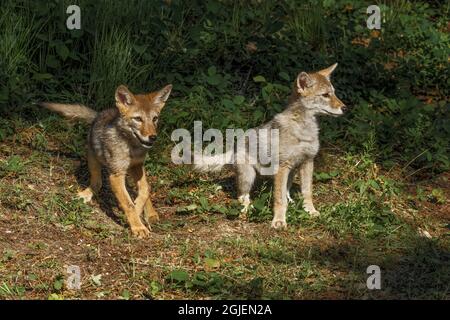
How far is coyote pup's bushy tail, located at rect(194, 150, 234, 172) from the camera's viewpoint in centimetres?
805

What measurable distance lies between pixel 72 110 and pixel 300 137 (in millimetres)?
2149

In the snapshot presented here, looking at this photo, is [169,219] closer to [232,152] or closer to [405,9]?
[232,152]

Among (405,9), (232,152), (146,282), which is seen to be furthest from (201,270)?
(405,9)

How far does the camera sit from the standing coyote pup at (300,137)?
24.8 feet

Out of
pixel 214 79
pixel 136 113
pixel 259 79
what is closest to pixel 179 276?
pixel 136 113

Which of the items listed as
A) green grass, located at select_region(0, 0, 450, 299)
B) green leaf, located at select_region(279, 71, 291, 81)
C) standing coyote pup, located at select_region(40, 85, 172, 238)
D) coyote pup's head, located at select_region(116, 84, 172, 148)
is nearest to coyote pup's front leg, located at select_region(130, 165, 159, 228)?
standing coyote pup, located at select_region(40, 85, 172, 238)

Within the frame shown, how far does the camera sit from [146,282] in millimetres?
6141

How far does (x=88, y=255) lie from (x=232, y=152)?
210 cm

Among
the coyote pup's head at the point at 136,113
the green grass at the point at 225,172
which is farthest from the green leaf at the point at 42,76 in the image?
the coyote pup's head at the point at 136,113

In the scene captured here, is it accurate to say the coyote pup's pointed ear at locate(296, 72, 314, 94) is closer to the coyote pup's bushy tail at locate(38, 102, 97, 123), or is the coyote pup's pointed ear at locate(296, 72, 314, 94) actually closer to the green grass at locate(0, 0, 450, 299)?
the green grass at locate(0, 0, 450, 299)

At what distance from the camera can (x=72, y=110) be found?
796cm

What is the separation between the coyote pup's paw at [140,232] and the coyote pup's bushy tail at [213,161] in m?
1.23

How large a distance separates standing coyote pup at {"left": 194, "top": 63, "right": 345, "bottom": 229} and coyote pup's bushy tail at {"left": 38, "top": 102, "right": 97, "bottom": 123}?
1.44m

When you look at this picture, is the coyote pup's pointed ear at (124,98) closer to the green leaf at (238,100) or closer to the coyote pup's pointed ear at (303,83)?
the coyote pup's pointed ear at (303,83)
